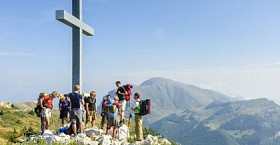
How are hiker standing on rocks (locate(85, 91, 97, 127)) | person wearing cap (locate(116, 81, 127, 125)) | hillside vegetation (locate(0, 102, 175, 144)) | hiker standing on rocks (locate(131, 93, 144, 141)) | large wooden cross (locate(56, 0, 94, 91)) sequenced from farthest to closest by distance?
1. hiker standing on rocks (locate(85, 91, 97, 127))
2. person wearing cap (locate(116, 81, 127, 125))
3. hiker standing on rocks (locate(131, 93, 144, 141))
4. large wooden cross (locate(56, 0, 94, 91))
5. hillside vegetation (locate(0, 102, 175, 144))

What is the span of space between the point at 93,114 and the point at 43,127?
303cm

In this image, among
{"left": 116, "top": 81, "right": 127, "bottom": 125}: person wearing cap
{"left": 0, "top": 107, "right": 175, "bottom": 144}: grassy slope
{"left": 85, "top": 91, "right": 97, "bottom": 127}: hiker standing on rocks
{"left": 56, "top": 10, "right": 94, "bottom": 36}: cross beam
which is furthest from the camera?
{"left": 85, "top": 91, "right": 97, "bottom": 127}: hiker standing on rocks

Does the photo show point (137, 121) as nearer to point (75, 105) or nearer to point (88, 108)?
point (88, 108)

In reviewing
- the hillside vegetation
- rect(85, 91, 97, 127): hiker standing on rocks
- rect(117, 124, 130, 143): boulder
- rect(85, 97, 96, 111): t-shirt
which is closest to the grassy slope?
the hillside vegetation

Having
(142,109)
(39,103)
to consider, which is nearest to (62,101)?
(39,103)

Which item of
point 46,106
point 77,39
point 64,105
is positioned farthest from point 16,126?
point 77,39

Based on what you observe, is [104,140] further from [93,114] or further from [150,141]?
[93,114]

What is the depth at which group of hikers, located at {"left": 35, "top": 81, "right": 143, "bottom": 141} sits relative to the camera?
12.6m

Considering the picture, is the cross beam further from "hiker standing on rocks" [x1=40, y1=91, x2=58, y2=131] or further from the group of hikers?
"hiker standing on rocks" [x1=40, y1=91, x2=58, y2=131]

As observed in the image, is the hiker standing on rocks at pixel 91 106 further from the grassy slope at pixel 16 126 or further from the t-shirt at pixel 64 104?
the grassy slope at pixel 16 126

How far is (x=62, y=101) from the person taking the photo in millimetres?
14945

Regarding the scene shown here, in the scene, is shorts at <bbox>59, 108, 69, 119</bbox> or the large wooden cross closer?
the large wooden cross

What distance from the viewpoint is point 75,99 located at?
12.6 m

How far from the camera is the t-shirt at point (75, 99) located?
12508 mm
